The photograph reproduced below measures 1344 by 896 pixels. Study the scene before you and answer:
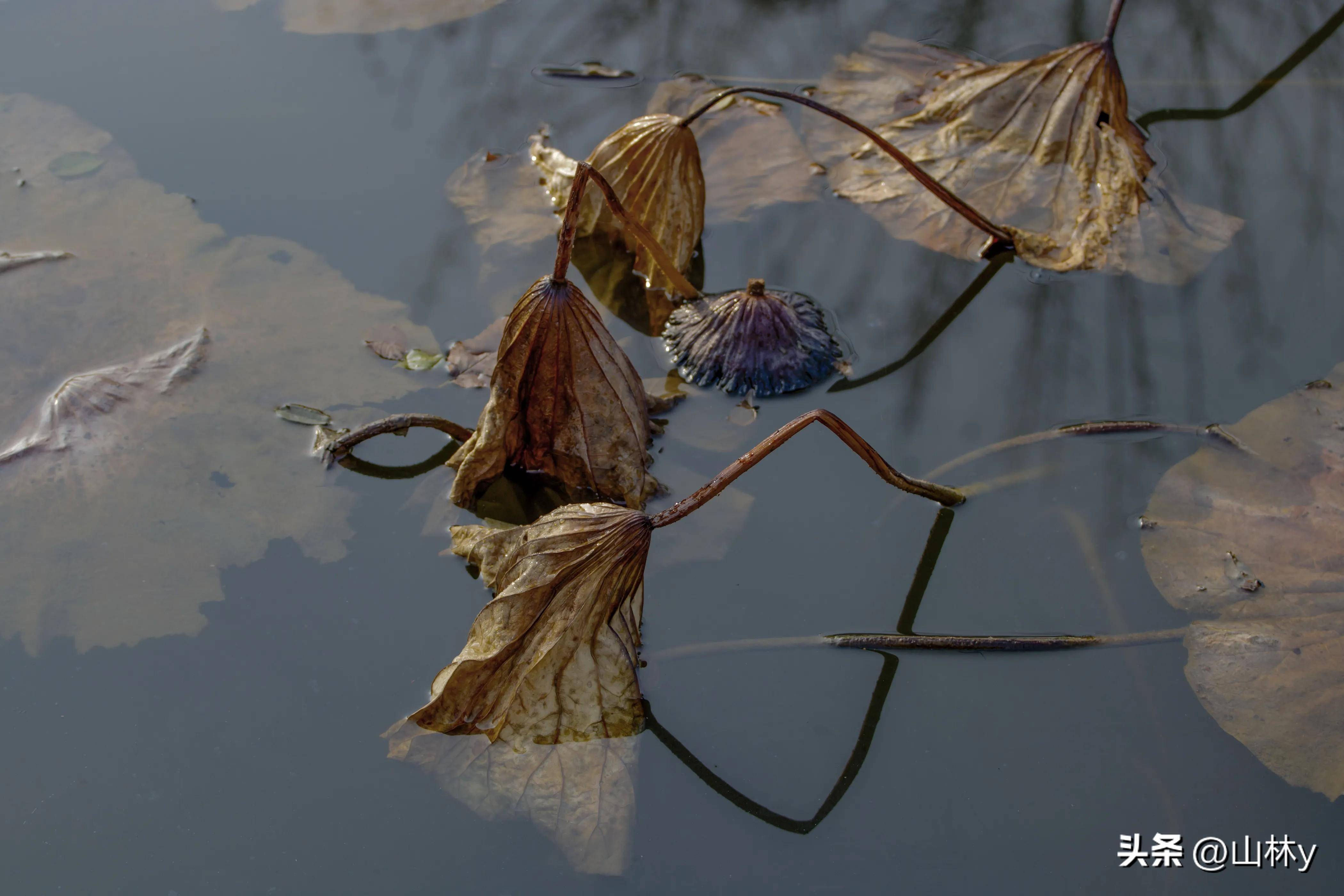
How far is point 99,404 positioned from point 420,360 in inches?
27.9

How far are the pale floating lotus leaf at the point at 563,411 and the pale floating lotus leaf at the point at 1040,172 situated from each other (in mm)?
1049

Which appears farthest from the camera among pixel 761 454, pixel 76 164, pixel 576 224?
pixel 76 164

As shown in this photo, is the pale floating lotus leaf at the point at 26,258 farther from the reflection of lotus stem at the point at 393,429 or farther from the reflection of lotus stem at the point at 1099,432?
the reflection of lotus stem at the point at 1099,432

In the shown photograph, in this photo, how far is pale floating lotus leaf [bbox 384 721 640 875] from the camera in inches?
65.3

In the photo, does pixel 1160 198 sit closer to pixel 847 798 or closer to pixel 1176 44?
pixel 1176 44

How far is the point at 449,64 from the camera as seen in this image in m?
3.12

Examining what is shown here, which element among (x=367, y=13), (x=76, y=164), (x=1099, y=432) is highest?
(x=367, y=13)

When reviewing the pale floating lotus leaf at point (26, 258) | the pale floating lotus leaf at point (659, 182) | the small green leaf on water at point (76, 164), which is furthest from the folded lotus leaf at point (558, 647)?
the small green leaf on water at point (76, 164)

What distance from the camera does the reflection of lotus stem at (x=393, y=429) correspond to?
2.12 meters

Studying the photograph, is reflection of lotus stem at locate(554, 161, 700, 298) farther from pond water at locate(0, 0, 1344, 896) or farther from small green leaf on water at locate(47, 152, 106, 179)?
small green leaf on water at locate(47, 152, 106, 179)

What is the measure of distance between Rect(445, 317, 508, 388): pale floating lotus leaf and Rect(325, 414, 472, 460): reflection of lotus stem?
0.49ft

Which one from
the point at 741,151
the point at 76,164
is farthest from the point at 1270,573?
the point at 76,164

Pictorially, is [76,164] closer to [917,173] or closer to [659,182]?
[659,182]

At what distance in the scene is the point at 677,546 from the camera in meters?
2.03
